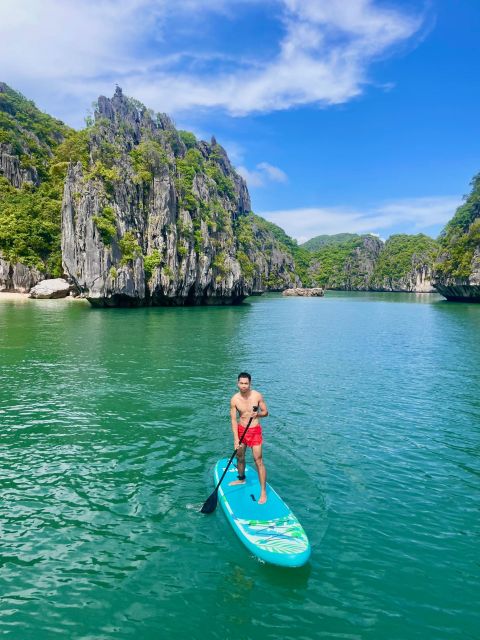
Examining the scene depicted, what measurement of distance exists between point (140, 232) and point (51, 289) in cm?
2053

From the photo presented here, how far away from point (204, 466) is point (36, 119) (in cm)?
13440

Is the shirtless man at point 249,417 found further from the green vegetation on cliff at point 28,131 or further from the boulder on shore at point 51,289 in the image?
the green vegetation on cliff at point 28,131

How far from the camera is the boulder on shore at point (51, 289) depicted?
238ft

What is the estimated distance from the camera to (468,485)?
10875 millimetres

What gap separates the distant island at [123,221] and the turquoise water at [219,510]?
127 ft

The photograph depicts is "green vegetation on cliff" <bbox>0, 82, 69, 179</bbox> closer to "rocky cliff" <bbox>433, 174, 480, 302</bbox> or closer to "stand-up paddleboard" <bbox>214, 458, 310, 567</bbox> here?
"rocky cliff" <bbox>433, 174, 480, 302</bbox>

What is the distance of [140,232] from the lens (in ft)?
214

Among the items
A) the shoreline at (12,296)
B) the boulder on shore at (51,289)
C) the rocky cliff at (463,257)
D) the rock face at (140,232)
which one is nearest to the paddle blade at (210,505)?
the rock face at (140,232)

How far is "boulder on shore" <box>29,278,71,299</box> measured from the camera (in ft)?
238

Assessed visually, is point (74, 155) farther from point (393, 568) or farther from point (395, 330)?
point (393, 568)

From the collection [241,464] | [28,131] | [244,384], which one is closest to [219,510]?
[241,464]

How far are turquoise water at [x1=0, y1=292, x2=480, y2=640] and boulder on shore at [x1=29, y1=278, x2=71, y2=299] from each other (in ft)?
177

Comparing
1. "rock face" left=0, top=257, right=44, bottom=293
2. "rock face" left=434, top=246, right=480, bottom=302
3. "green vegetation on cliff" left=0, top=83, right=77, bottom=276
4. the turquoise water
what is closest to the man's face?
the turquoise water

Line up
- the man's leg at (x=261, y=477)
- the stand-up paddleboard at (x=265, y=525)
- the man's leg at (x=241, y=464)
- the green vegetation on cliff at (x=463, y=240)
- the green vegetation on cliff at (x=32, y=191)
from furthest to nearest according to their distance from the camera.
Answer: the green vegetation on cliff at (x=463, y=240), the green vegetation on cliff at (x=32, y=191), the man's leg at (x=241, y=464), the man's leg at (x=261, y=477), the stand-up paddleboard at (x=265, y=525)
